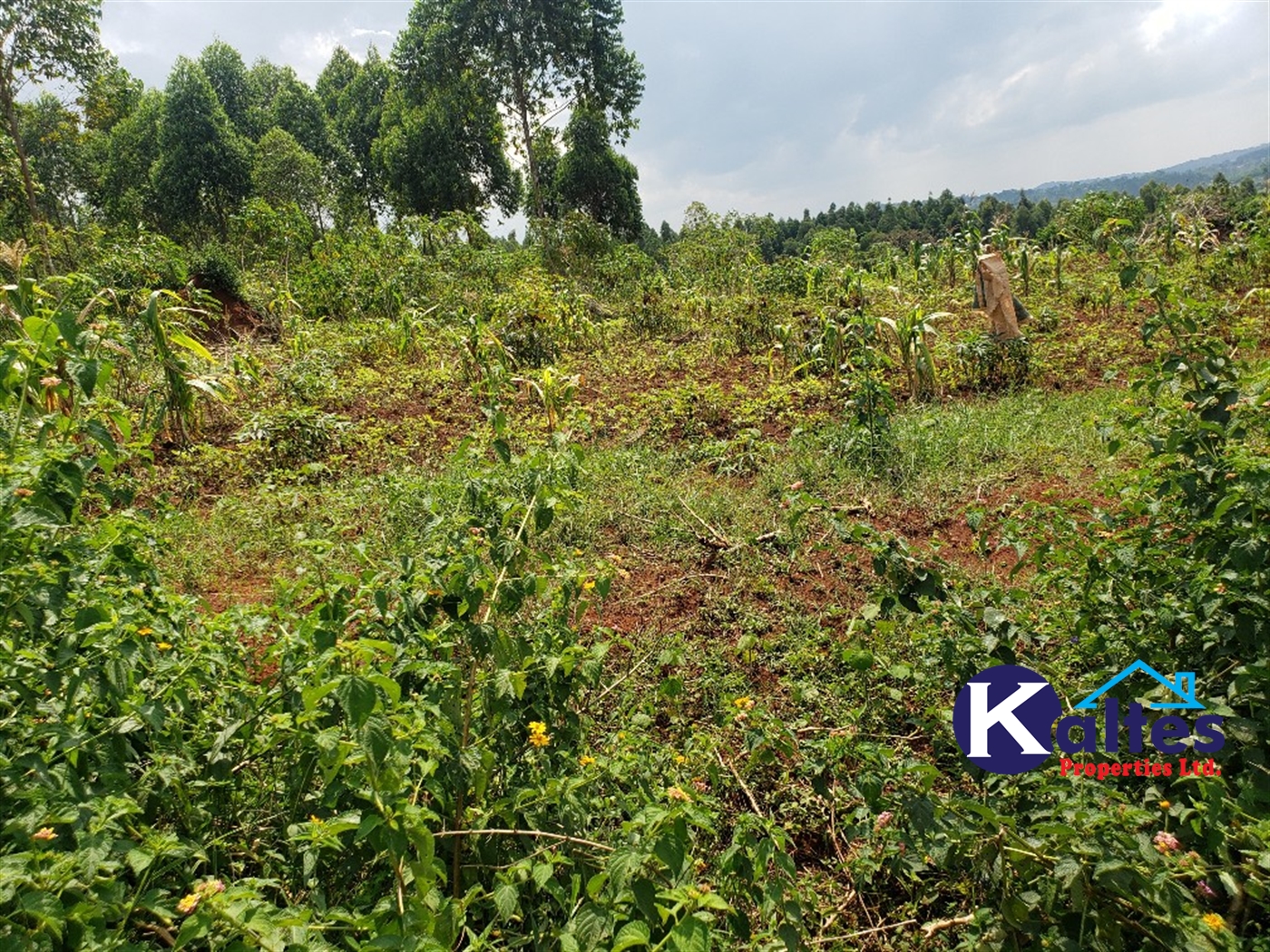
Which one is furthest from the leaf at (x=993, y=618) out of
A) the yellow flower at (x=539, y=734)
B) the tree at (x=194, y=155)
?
the tree at (x=194, y=155)

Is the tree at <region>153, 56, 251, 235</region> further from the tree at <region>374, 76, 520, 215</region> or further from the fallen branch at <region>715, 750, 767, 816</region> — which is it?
the fallen branch at <region>715, 750, 767, 816</region>

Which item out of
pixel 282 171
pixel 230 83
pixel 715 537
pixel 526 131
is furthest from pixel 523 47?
pixel 715 537

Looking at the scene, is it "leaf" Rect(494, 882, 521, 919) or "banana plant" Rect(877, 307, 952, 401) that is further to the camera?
"banana plant" Rect(877, 307, 952, 401)

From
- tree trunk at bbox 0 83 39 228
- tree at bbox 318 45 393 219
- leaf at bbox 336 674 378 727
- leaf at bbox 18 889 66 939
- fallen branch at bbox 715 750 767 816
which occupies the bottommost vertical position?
fallen branch at bbox 715 750 767 816

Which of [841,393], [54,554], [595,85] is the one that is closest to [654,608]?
[54,554]

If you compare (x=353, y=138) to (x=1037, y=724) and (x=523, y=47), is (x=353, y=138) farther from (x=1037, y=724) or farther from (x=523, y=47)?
(x=1037, y=724)

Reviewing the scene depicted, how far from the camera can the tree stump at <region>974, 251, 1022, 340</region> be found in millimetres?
5035

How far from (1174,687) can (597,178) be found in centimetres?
1850

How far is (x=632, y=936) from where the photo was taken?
90 centimetres

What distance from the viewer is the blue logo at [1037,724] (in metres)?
1.27

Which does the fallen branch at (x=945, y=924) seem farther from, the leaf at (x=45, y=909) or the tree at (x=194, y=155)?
the tree at (x=194, y=155)

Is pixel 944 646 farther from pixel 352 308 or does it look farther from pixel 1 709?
pixel 352 308

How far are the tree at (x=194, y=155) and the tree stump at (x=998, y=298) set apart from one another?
17106mm

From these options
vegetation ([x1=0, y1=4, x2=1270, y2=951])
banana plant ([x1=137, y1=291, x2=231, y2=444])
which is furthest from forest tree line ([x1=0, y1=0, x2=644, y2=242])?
vegetation ([x1=0, y1=4, x2=1270, y2=951])
